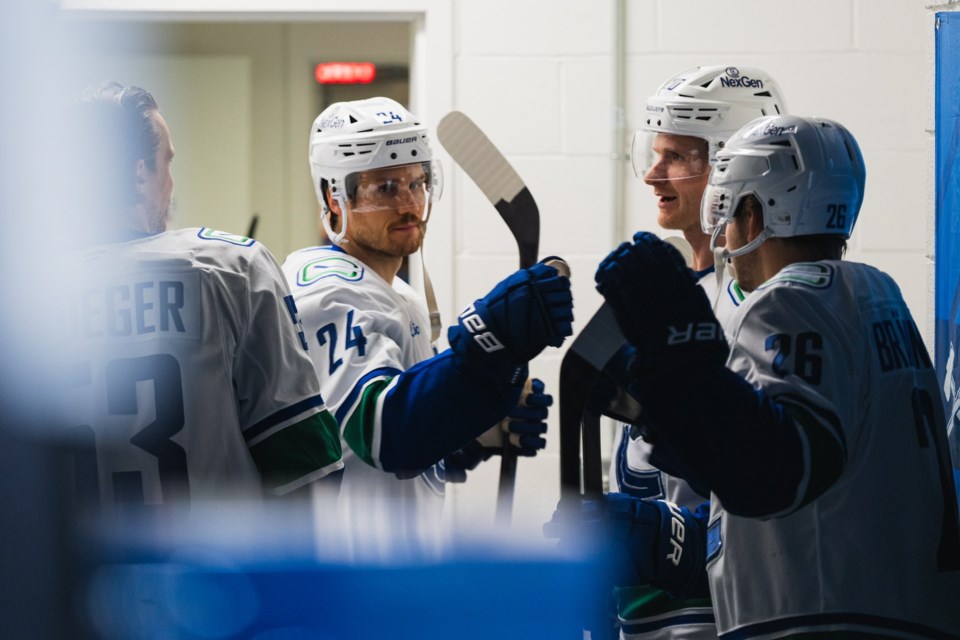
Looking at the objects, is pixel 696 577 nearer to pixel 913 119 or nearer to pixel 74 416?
pixel 74 416

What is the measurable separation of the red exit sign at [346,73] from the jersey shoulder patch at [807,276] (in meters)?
4.49

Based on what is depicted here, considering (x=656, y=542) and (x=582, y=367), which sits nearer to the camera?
(x=582, y=367)

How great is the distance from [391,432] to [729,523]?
559 mm

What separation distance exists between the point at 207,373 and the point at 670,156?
1.05 metres

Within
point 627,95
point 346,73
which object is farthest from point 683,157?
point 346,73

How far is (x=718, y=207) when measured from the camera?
1.40 metres

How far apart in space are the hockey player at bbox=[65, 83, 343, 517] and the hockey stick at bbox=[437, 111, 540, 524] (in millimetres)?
548

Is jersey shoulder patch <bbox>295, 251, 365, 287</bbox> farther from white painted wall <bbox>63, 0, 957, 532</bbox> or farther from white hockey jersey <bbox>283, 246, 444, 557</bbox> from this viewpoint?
white painted wall <bbox>63, 0, 957, 532</bbox>

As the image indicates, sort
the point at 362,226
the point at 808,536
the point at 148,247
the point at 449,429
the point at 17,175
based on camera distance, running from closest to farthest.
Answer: the point at 17,175 → the point at 808,536 → the point at 148,247 → the point at 449,429 → the point at 362,226

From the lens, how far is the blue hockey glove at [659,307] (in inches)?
42.8

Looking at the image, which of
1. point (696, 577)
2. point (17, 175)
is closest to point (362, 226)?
point (696, 577)

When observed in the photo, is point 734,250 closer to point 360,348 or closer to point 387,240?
point 360,348

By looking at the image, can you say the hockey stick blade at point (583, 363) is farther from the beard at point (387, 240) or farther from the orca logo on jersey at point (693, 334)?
the beard at point (387, 240)

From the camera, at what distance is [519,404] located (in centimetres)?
210
